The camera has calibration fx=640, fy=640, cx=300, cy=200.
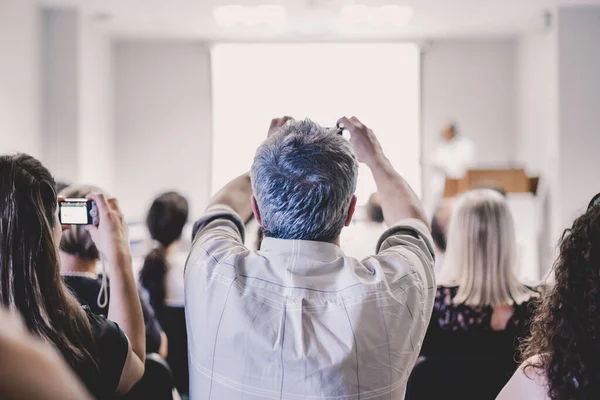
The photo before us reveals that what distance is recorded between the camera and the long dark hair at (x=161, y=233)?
256 cm

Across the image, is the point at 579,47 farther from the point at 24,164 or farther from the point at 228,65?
the point at 24,164

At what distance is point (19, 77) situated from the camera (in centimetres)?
537

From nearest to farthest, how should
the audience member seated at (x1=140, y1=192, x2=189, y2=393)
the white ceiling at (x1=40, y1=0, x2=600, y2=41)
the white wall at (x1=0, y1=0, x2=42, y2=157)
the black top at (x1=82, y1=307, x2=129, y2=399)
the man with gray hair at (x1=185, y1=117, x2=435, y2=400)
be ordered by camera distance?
the man with gray hair at (x1=185, y1=117, x2=435, y2=400) < the black top at (x1=82, y1=307, x2=129, y2=399) < the audience member seated at (x1=140, y1=192, x2=189, y2=393) < the white wall at (x1=0, y1=0, x2=42, y2=157) < the white ceiling at (x1=40, y1=0, x2=600, y2=41)

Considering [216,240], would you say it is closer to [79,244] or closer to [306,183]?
[306,183]

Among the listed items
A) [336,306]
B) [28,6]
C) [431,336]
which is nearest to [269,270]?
[336,306]

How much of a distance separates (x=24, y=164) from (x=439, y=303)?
139 centimetres

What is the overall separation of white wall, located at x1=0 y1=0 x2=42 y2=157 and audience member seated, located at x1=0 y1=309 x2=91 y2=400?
Answer: 197 inches

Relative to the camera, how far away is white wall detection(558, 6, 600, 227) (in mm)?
6027

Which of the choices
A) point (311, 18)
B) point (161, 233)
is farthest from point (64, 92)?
point (161, 233)

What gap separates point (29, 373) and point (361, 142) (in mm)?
1045

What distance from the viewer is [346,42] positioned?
23.5 feet

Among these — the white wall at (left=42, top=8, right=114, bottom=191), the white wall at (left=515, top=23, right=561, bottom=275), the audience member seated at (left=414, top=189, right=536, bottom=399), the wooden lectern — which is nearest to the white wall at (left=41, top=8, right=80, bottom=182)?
the white wall at (left=42, top=8, right=114, bottom=191)

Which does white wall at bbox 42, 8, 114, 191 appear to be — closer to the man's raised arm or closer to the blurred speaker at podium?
the blurred speaker at podium

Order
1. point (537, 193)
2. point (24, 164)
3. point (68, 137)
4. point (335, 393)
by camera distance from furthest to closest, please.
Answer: point (537, 193) → point (68, 137) → point (24, 164) → point (335, 393)
